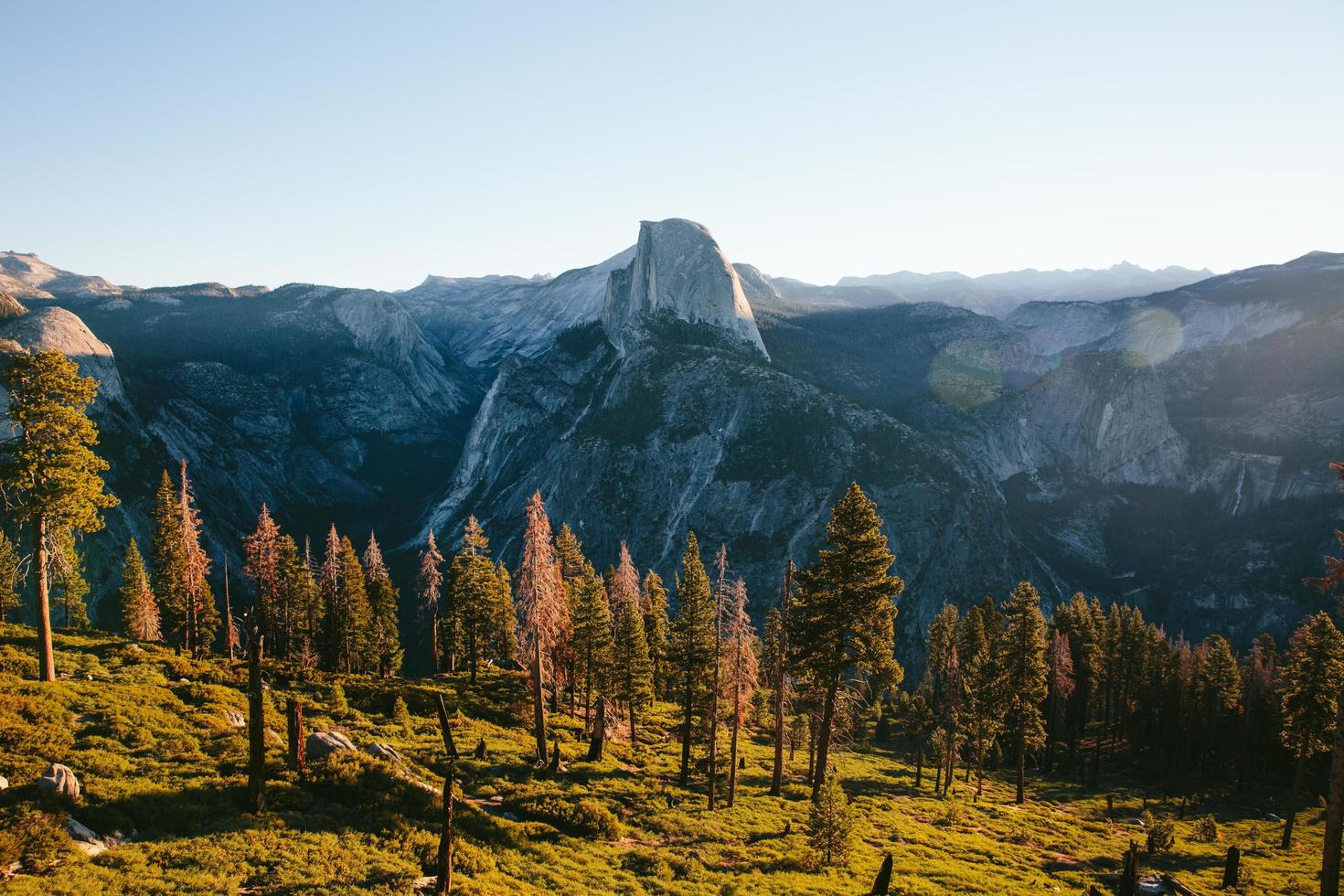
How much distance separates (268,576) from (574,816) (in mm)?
43601

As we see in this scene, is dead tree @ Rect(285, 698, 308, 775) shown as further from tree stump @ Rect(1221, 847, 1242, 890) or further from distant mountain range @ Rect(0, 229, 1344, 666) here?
distant mountain range @ Rect(0, 229, 1344, 666)

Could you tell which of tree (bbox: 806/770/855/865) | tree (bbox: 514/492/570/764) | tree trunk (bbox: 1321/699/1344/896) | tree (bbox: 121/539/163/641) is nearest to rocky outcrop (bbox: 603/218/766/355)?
tree (bbox: 121/539/163/641)

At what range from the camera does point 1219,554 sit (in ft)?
470

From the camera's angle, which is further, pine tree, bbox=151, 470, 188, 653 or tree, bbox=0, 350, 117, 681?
pine tree, bbox=151, 470, 188, 653

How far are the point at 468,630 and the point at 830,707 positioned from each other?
112 feet

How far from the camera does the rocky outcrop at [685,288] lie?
182500 millimetres

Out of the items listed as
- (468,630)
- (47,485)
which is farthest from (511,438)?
(47,485)

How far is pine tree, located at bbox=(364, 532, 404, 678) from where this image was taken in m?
58.2

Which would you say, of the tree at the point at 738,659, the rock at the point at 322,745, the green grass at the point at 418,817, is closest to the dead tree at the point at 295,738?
the green grass at the point at 418,817

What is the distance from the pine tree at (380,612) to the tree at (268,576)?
705cm

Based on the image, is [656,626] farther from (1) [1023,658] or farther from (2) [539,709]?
(1) [1023,658]

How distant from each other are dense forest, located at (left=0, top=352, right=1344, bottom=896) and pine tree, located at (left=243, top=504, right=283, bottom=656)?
0.27m

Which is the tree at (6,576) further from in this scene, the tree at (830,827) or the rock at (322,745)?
the tree at (830,827)

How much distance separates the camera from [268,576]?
55.6 meters
